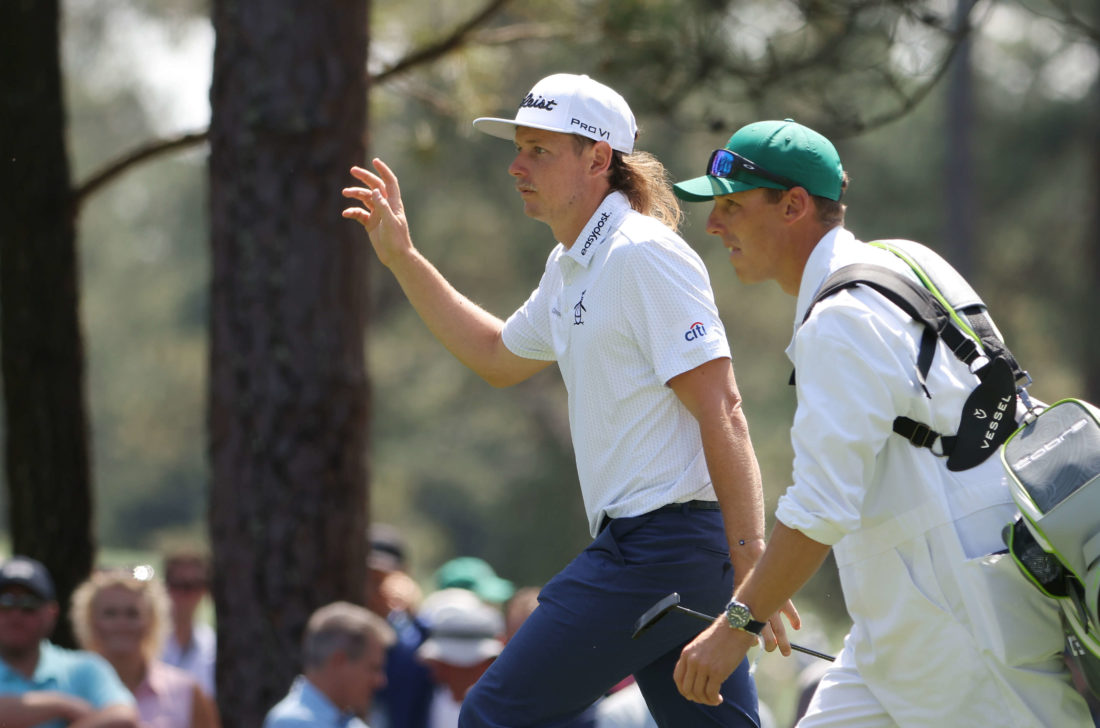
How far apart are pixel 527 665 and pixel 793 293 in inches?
41.8

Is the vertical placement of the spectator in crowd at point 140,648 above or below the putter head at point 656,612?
below

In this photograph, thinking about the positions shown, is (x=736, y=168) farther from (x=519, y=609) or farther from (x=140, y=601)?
(x=140, y=601)

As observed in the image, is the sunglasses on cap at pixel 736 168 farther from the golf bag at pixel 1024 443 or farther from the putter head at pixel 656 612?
the putter head at pixel 656 612

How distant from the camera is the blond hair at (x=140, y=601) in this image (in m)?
6.40

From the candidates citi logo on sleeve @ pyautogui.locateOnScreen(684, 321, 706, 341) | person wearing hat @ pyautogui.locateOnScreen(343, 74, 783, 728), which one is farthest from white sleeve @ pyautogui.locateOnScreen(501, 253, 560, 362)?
citi logo on sleeve @ pyautogui.locateOnScreen(684, 321, 706, 341)

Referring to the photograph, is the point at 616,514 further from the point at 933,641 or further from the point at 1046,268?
the point at 1046,268

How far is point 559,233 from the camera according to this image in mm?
3713

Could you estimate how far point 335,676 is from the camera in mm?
5582

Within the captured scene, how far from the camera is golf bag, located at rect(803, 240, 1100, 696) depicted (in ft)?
9.41

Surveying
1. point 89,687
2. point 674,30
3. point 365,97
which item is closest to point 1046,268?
point 674,30

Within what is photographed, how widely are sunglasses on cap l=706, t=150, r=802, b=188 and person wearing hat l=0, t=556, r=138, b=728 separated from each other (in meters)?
3.46

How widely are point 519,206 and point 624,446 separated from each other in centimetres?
1776

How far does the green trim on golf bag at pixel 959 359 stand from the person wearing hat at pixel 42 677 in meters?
3.63

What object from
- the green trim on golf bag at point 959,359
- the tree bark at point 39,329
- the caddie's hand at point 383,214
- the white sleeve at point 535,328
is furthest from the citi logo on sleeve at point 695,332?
the tree bark at point 39,329
